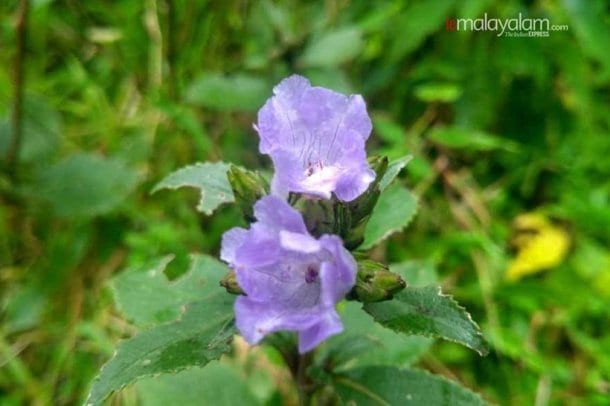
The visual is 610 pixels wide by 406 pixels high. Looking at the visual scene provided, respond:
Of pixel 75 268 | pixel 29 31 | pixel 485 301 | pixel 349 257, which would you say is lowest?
pixel 75 268

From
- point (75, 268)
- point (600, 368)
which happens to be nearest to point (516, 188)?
point (600, 368)

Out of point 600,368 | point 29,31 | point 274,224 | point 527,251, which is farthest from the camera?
point 29,31

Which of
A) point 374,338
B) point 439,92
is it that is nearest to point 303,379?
point 374,338

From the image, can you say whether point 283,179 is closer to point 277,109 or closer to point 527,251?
point 277,109

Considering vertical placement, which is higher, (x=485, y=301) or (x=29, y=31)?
(x=29, y=31)

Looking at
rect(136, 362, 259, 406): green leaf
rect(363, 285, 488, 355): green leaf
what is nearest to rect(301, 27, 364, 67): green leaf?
rect(136, 362, 259, 406): green leaf

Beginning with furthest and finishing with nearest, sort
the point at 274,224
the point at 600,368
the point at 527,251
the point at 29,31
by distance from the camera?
the point at 29,31
the point at 527,251
the point at 600,368
the point at 274,224
